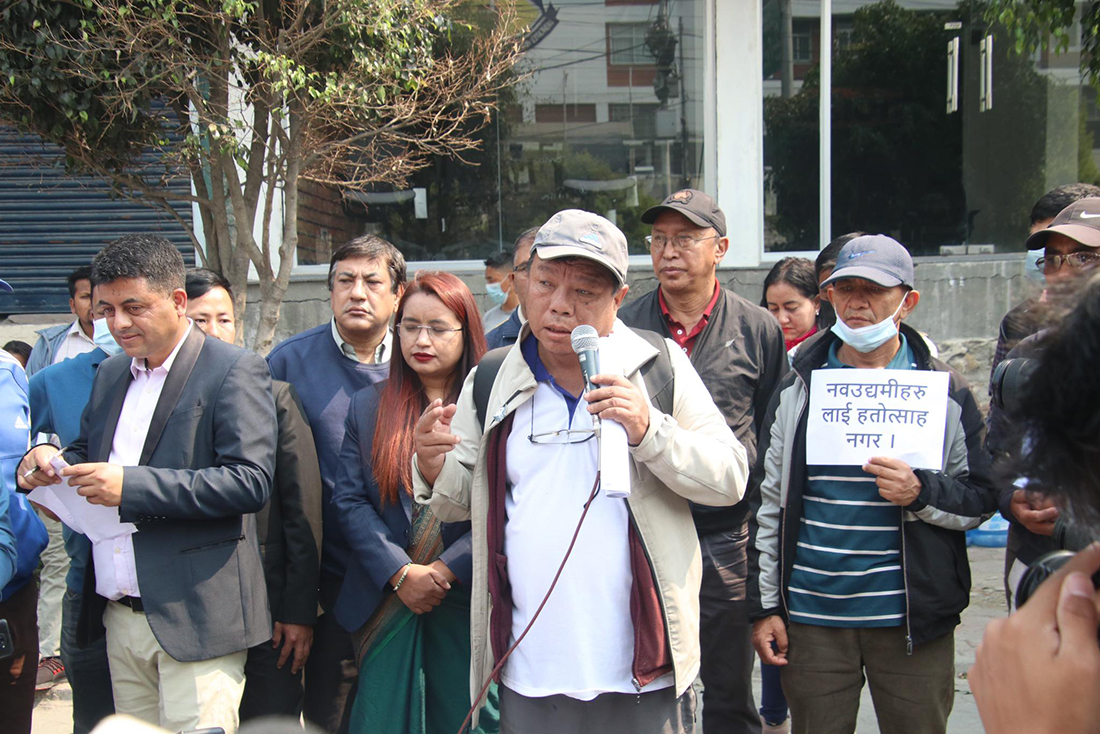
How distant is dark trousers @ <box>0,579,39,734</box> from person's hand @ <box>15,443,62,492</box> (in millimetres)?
755

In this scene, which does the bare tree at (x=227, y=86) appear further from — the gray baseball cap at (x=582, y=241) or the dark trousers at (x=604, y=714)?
the dark trousers at (x=604, y=714)

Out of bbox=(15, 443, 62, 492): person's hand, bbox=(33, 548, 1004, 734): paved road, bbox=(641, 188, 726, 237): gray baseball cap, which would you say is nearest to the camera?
bbox=(15, 443, 62, 492): person's hand

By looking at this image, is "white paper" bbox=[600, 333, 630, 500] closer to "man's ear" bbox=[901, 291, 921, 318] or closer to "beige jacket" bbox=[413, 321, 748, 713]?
"beige jacket" bbox=[413, 321, 748, 713]

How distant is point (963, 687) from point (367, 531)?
11.4 feet

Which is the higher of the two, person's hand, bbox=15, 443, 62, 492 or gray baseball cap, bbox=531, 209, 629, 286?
gray baseball cap, bbox=531, 209, 629, 286

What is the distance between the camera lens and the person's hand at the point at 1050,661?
4.04 ft

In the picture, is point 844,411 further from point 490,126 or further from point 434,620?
point 490,126

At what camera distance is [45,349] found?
628 centimetres

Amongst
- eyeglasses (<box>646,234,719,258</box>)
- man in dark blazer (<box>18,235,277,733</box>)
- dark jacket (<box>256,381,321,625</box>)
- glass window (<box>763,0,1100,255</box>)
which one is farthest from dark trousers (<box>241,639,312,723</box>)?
glass window (<box>763,0,1100,255</box>)

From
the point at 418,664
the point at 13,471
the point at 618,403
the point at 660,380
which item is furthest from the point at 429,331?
the point at 13,471

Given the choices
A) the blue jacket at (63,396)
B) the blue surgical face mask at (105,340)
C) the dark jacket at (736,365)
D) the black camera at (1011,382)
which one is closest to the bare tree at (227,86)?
the blue surgical face mask at (105,340)

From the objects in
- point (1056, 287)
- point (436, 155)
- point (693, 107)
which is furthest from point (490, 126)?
point (1056, 287)

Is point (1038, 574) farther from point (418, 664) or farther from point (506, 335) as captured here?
point (506, 335)

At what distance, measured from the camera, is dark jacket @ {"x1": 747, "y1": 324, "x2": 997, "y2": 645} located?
3.21m
